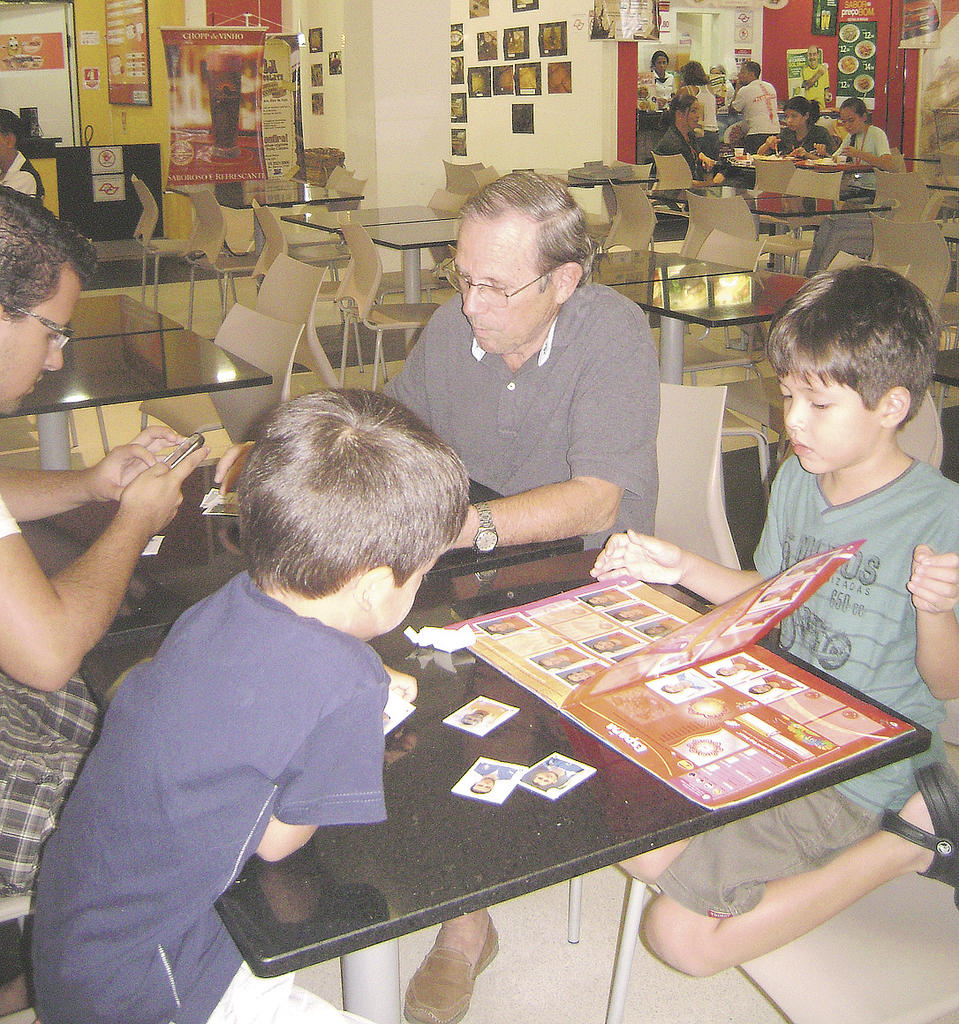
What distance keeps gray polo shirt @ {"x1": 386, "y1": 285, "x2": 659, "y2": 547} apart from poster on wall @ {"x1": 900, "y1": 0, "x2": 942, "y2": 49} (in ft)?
42.2

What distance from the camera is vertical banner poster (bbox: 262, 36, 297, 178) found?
393 inches

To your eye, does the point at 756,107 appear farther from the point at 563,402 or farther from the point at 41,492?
the point at 41,492

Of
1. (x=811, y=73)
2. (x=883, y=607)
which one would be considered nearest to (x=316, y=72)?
(x=811, y=73)

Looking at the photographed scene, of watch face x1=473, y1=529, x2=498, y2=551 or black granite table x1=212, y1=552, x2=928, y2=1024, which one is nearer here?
black granite table x1=212, y1=552, x2=928, y2=1024

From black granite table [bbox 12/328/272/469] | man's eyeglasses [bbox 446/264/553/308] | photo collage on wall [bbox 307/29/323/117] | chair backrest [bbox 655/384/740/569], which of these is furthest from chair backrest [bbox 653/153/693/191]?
man's eyeglasses [bbox 446/264/553/308]

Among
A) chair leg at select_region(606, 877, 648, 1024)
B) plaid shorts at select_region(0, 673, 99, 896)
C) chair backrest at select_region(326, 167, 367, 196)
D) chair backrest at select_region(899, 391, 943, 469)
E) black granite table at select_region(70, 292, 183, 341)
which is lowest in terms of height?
chair leg at select_region(606, 877, 648, 1024)

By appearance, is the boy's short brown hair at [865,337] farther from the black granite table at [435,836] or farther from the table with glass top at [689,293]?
the table with glass top at [689,293]

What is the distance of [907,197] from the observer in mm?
7594

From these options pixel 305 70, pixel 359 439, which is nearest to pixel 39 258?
pixel 359 439

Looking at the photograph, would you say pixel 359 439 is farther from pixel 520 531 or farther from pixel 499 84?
pixel 499 84

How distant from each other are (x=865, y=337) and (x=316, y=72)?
32.4 feet

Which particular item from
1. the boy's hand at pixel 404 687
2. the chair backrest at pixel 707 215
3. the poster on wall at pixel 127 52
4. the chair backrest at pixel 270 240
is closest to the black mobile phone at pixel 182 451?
the boy's hand at pixel 404 687

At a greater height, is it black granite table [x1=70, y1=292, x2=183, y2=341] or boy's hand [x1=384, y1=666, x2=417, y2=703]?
black granite table [x1=70, y1=292, x2=183, y2=341]

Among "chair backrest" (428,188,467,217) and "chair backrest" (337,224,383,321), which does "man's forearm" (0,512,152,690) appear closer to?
"chair backrest" (337,224,383,321)
